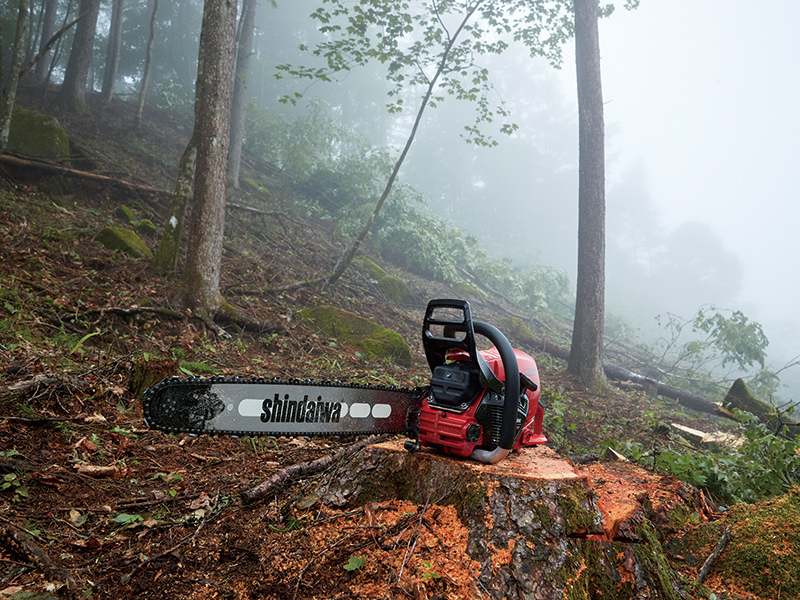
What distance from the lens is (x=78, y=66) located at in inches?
445

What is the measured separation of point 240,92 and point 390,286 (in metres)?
7.53

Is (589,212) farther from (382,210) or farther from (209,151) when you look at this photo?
(382,210)

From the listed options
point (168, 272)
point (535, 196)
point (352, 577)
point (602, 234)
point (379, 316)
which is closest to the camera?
point (352, 577)

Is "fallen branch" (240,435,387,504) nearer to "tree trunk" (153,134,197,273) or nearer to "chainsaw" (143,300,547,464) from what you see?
"chainsaw" (143,300,547,464)

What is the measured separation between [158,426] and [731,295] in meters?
87.3

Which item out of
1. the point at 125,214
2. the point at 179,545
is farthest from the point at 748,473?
the point at 125,214

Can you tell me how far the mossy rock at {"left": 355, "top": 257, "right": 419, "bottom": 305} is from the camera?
9738mm

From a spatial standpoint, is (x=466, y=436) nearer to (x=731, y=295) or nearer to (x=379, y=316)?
(x=379, y=316)

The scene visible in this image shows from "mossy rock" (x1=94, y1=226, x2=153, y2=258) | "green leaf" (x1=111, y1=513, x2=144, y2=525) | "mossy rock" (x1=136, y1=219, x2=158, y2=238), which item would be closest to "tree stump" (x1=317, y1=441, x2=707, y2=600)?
"green leaf" (x1=111, y1=513, x2=144, y2=525)

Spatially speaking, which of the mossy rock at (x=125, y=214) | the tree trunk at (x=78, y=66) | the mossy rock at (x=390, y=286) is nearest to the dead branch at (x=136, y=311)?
the mossy rock at (x=125, y=214)

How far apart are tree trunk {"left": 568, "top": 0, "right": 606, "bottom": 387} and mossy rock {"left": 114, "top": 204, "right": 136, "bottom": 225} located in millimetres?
7197

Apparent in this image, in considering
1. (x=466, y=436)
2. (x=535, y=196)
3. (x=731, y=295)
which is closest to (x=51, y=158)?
(x=466, y=436)

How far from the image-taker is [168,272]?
5426mm

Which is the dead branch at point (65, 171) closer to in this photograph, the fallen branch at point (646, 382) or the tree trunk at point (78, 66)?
the tree trunk at point (78, 66)
